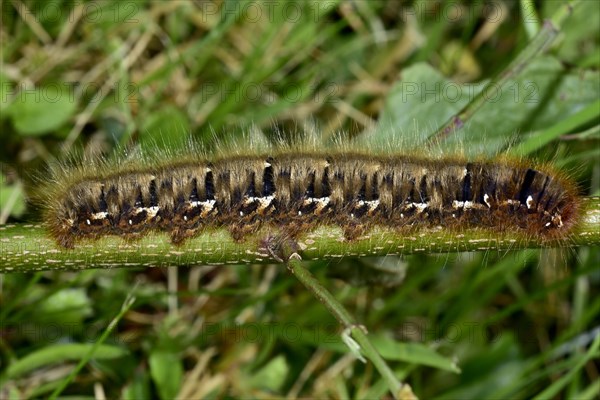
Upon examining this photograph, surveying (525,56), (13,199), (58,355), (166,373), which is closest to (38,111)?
(13,199)

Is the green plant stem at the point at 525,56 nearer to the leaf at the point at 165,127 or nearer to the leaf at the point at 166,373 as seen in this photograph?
the leaf at the point at 165,127

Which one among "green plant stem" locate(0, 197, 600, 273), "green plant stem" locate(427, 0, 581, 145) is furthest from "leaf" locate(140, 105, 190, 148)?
"green plant stem" locate(427, 0, 581, 145)

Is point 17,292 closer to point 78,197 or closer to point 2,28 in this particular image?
point 78,197

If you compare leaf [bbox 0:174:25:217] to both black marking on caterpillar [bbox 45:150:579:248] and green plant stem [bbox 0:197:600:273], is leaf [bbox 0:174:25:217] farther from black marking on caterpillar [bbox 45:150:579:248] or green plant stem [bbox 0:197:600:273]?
green plant stem [bbox 0:197:600:273]

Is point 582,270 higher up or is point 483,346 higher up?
point 582,270

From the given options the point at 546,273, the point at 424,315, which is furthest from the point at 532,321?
the point at 424,315

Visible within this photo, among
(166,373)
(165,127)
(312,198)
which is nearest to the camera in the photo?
(312,198)

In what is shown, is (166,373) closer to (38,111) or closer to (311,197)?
(311,197)
